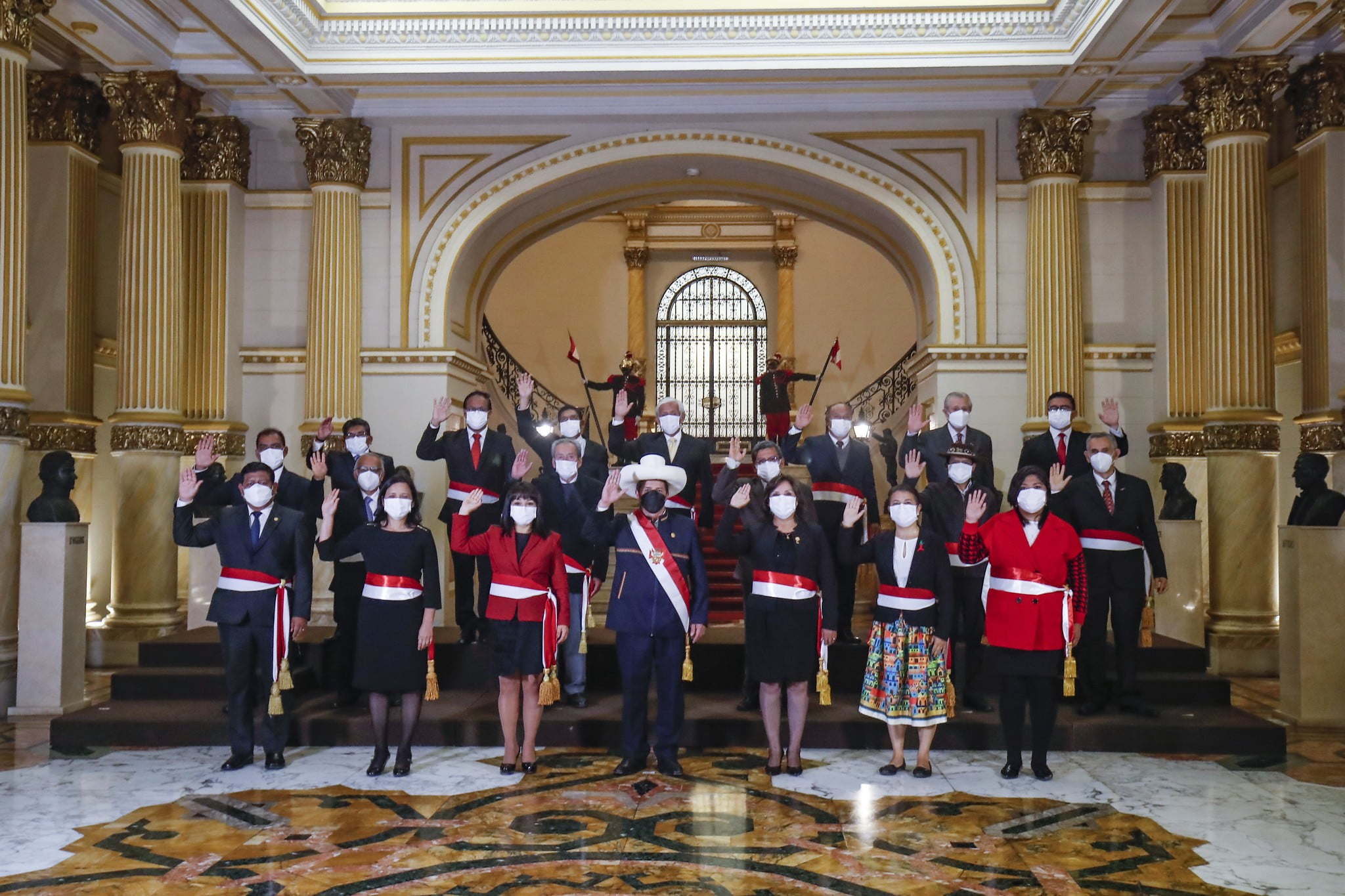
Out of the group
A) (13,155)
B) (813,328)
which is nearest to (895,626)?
(13,155)

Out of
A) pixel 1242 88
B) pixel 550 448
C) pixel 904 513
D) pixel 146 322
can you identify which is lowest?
pixel 904 513

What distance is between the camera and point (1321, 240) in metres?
8.45

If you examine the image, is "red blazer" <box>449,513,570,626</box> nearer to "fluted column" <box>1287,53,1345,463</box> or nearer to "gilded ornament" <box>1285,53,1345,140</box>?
"fluted column" <box>1287,53,1345,463</box>

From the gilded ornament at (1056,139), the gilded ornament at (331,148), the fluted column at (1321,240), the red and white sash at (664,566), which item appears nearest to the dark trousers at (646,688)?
the red and white sash at (664,566)

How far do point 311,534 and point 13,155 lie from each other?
3141 mm

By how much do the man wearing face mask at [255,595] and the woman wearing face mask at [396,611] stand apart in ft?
1.21

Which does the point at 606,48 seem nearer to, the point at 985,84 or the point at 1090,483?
the point at 985,84

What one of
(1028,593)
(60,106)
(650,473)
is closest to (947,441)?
(1028,593)

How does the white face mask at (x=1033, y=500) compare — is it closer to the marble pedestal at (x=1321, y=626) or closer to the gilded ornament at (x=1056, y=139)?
the marble pedestal at (x=1321, y=626)

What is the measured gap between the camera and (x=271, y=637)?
5.68 metres

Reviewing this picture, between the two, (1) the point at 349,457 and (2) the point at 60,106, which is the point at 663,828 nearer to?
(1) the point at 349,457

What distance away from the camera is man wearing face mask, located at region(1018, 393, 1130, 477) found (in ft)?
22.8

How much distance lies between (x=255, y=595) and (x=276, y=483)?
807 millimetres

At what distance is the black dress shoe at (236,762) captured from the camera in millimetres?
5660
